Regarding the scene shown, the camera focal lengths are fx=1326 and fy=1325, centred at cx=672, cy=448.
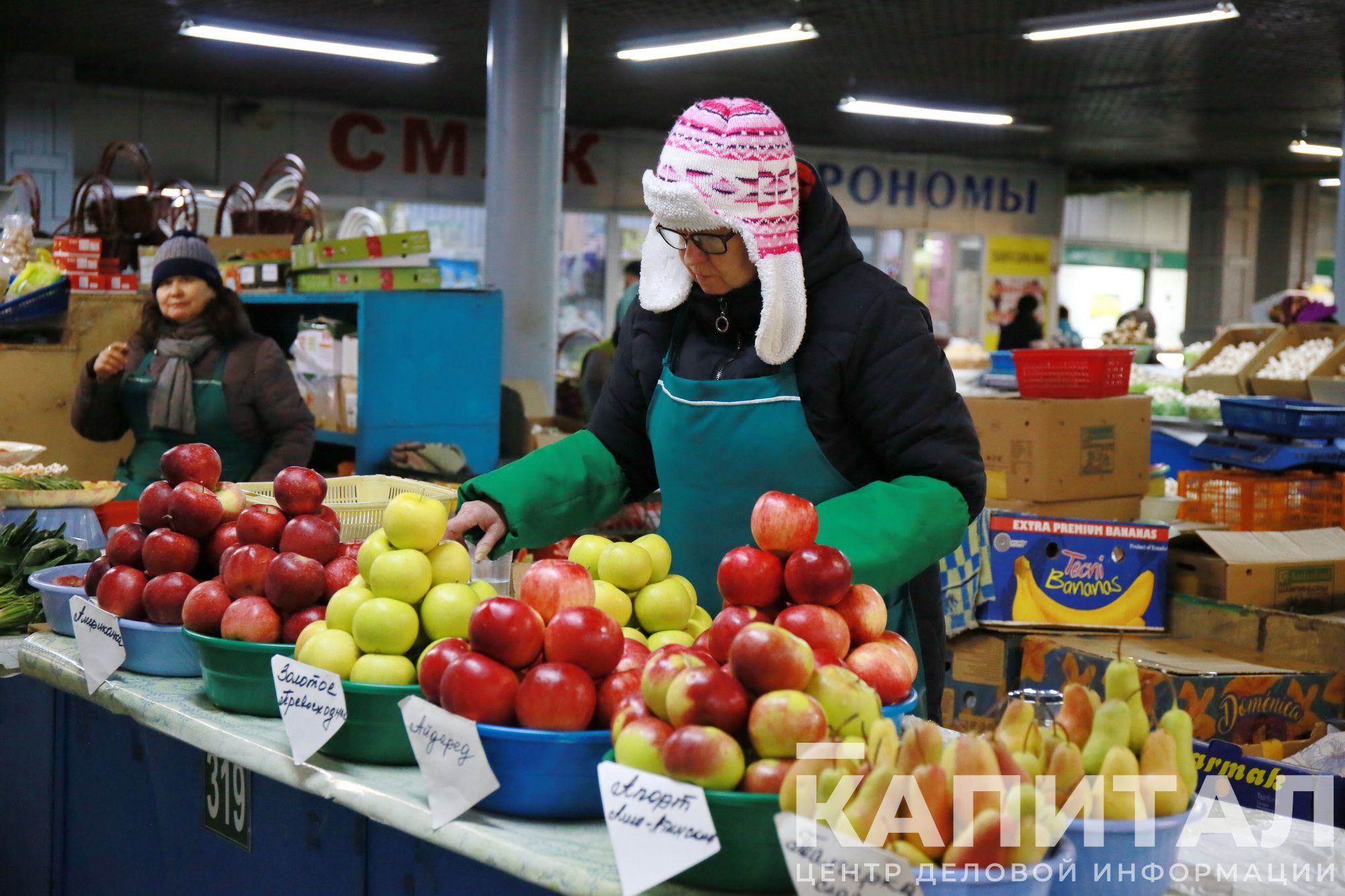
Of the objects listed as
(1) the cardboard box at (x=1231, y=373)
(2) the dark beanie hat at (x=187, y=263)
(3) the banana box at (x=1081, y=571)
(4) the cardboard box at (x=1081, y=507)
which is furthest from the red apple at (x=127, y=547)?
(1) the cardboard box at (x=1231, y=373)

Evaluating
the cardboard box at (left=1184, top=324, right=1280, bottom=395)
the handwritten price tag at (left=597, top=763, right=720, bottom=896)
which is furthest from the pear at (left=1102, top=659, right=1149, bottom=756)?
the cardboard box at (left=1184, top=324, right=1280, bottom=395)

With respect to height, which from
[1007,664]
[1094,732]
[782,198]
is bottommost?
[1007,664]

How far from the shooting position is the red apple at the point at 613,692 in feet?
4.80

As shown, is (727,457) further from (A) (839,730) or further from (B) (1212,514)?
(B) (1212,514)

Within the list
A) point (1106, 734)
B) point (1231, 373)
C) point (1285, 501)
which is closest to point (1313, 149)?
point (1231, 373)

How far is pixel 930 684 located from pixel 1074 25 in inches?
308

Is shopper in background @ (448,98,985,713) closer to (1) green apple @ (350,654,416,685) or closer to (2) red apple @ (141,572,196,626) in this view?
(2) red apple @ (141,572,196,626)

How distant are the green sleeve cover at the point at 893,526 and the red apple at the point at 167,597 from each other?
97 centimetres

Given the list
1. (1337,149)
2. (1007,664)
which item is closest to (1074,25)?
(1007,664)

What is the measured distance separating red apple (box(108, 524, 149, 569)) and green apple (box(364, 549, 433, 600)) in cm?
66

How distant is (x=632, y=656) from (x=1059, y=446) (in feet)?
11.8

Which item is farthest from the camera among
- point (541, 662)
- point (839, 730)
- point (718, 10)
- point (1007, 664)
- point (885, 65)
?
point (885, 65)

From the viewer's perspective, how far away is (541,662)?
150 cm

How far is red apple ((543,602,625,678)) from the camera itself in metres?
1.47
